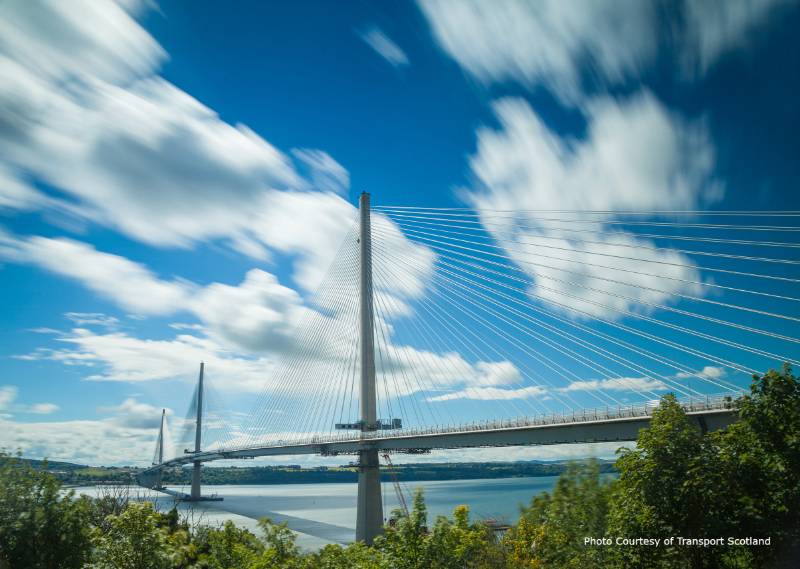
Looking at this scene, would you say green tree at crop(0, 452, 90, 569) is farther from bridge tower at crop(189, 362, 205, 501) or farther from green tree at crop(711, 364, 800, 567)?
bridge tower at crop(189, 362, 205, 501)

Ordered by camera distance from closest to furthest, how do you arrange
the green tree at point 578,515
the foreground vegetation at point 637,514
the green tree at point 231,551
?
the foreground vegetation at point 637,514, the green tree at point 578,515, the green tree at point 231,551

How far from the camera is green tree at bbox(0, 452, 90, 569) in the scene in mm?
11180

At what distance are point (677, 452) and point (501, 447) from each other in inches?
965

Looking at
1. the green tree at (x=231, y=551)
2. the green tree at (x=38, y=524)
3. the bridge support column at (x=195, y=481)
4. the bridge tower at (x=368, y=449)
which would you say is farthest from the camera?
the bridge support column at (x=195, y=481)

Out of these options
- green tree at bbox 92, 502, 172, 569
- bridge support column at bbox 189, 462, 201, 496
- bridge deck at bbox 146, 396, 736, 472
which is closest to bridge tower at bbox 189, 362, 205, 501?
bridge support column at bbox 189, 462, 201, 496

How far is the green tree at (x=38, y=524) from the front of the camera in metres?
11.2

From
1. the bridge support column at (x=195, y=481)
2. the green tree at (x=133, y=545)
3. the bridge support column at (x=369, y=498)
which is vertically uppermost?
the green tree at (x=133, y=545)

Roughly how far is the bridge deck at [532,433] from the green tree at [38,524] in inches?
608

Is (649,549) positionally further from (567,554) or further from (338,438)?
(338,438)

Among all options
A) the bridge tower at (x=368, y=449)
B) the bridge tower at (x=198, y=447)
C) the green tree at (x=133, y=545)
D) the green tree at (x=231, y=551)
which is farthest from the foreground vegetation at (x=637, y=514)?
the bridge tower at (x=198, y=447)

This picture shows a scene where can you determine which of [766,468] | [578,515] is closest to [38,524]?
[578,515]

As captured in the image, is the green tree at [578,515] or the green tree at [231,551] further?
the green tree at [231,551]

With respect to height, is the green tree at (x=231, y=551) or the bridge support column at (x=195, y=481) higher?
the green tree at (x=231, y=551)

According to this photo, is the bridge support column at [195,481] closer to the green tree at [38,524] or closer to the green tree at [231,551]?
the green tree at [231,551]
